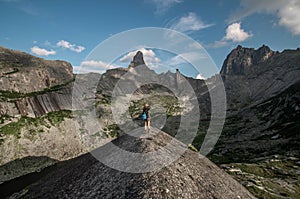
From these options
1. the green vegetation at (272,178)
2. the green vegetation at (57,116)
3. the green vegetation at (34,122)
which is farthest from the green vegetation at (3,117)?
the green vegetation at (272,178)

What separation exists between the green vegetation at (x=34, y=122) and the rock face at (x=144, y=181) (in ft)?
364

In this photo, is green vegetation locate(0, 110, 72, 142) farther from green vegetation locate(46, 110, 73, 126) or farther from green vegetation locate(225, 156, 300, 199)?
green vegetation locate(225, 156, 300, 199)

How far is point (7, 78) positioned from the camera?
184250 mm

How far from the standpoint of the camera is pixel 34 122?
148 m

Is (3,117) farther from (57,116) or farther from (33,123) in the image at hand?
(57,116)

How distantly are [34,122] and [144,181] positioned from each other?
472ft

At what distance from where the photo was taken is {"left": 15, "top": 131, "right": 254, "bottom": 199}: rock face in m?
22.9

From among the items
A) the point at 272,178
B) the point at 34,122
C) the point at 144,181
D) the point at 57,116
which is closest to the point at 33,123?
the point at 34,122

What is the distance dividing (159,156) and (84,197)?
938 centimetres

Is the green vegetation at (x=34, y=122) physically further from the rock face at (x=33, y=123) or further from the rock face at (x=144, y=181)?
the rock face at (x=144, y=181)

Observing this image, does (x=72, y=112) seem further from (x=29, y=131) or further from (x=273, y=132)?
(x=273, y=132)

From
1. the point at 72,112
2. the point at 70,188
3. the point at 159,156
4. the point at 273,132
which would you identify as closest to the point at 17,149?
the point at 72,112

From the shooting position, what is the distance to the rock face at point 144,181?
22886mm

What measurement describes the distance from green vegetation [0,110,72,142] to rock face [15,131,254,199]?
111 meters
